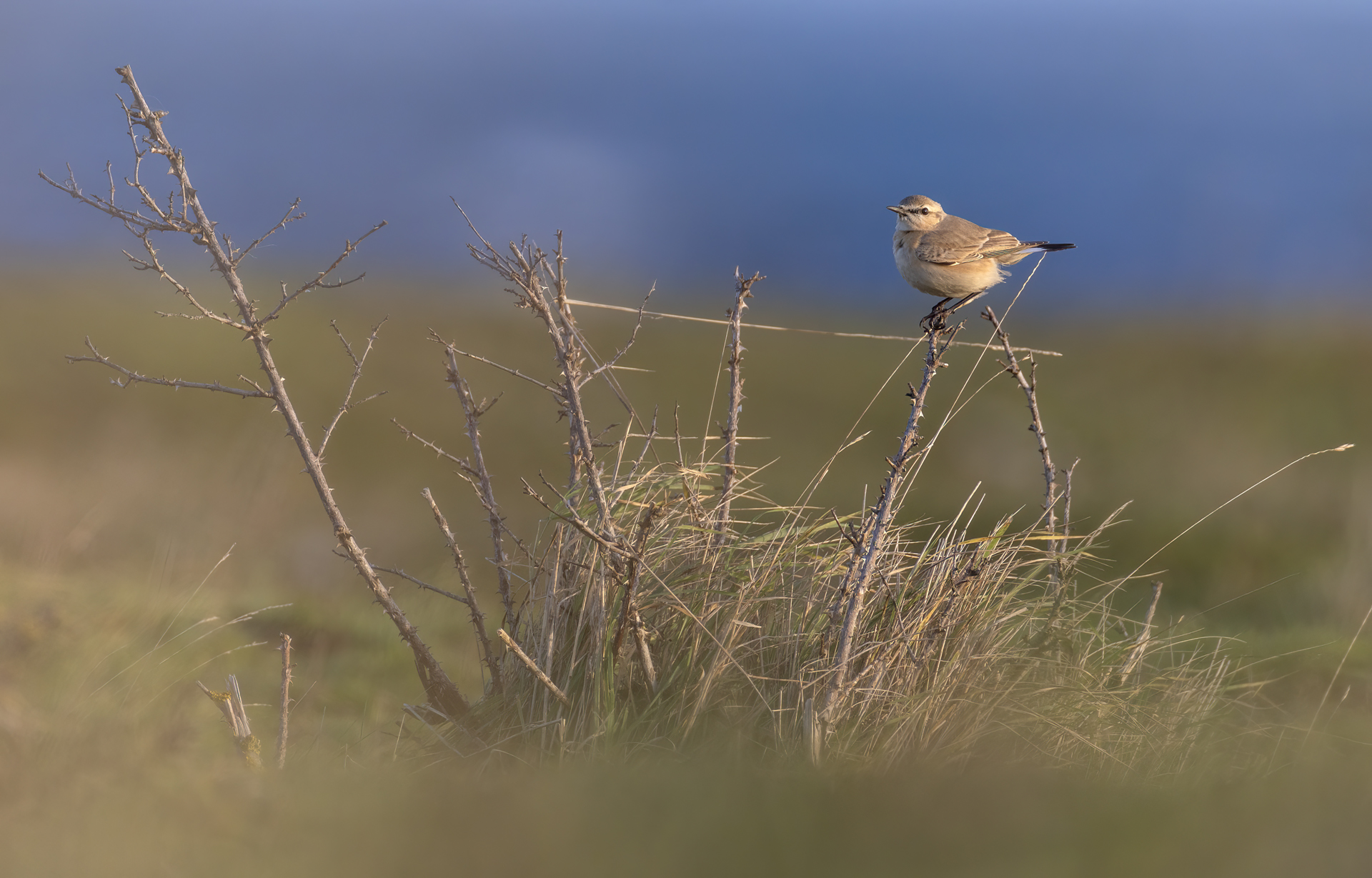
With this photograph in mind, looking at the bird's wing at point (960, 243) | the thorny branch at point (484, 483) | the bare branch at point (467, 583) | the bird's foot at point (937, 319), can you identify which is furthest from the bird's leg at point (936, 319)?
the bare branch at point (467, 583)

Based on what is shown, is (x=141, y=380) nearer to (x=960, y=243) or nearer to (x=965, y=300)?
(x=965, y=300)

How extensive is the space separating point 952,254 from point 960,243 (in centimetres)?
12

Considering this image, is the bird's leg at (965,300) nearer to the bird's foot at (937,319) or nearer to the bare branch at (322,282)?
the bird's foot at (937,319)

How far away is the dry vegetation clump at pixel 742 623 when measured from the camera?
2.91 meters

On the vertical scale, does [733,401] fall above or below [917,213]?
below

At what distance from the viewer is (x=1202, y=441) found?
26.4 m

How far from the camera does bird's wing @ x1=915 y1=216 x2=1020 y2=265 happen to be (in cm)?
425

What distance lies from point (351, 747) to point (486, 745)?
1008 millimetres

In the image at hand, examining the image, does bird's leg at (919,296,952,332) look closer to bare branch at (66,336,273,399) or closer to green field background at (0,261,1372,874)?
green field background at (0,261,1372,874)

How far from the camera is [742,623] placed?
9.93ft

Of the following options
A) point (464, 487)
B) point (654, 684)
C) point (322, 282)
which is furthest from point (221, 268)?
point (464, 487)

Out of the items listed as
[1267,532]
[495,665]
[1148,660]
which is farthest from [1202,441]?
[495,665]

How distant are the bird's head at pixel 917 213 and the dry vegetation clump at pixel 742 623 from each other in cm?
132

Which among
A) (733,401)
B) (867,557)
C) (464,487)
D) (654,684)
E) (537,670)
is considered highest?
(733,401)
